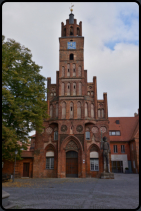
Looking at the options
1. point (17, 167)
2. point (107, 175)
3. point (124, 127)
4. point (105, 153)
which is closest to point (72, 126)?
point (105, 153)

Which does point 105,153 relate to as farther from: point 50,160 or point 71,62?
point 71,62

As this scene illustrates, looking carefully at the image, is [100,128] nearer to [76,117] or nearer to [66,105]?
[76,117]

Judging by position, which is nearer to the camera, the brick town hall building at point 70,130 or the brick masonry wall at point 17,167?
the brick masonry wall at point 17,167

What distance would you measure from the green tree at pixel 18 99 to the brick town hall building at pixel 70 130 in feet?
25.4

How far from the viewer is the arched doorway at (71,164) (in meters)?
29.7

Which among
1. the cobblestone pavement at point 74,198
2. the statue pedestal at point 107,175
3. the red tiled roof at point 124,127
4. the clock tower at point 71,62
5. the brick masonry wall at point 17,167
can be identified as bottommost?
the statue pedestal at point 107,175

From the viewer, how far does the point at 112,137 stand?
1783 inches

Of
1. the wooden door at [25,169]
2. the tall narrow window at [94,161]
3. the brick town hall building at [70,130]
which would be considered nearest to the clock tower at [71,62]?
the brick town hall building at [70,130]

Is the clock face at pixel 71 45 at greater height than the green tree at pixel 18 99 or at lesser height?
greater

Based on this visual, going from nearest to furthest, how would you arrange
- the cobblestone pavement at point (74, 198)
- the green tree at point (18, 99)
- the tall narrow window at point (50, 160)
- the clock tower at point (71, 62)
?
1. the cobblestone pavement at point (74, 198)
2. the green tree at point (18, 99)
3. the tall narrow window at point (50, 160)
4. the clock tower at point (71, 62)

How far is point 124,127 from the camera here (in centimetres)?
4650

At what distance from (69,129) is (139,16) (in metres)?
27.3

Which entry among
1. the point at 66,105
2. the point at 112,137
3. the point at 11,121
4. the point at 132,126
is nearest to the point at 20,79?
the point at 11,121

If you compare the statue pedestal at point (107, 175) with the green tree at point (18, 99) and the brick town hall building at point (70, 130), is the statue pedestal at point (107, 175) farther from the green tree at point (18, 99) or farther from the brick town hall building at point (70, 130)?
the green tree at point (18, 99)
